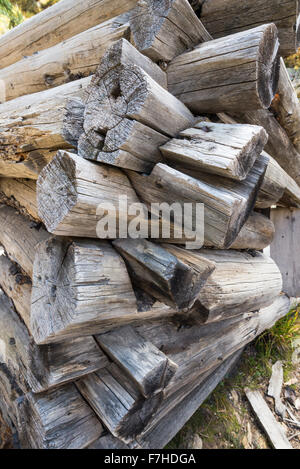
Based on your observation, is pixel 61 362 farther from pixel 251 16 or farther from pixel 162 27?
pixel 251 16

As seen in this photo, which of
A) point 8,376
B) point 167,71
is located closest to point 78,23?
point 167,71

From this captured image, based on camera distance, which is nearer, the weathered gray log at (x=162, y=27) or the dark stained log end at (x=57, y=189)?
the dark stained log end at (x=57, y=189)

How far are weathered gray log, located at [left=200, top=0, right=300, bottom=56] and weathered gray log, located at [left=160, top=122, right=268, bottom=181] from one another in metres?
0.63

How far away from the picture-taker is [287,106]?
2.11m

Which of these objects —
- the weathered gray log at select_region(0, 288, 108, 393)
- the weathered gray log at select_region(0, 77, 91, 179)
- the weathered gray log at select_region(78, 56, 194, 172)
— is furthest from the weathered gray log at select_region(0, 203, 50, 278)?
the weathered gray log at select_region(78, 56, 194, 172)

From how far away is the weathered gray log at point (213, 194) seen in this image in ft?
3.48

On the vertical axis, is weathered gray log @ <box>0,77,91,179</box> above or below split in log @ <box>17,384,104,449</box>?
above

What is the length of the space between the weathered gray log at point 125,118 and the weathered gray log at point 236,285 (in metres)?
0.70

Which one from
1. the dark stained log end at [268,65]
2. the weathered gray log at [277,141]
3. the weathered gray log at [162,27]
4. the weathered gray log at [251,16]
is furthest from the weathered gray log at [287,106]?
the weathered gray log at [162,27]

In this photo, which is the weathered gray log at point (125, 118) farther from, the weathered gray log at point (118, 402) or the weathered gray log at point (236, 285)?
the weathered gray log at point (118, 402)

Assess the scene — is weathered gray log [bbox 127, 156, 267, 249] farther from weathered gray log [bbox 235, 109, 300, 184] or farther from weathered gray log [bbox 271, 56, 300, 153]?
weathered gray log [bbox 271, 56, 300, 153]

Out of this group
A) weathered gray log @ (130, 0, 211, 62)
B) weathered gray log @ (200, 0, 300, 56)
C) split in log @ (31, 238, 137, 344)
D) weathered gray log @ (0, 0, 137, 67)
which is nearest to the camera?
split in log @ (31, 238, 137, 344)

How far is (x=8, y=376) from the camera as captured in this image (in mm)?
1900

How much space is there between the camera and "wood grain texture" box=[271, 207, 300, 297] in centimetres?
348
